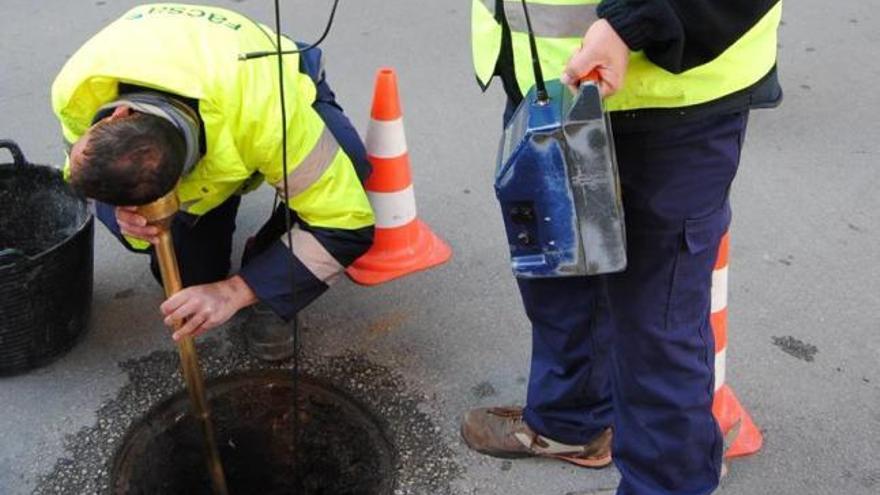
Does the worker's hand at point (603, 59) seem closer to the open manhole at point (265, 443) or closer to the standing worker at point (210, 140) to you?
the standing worker at point (210, 140)

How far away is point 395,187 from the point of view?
7.82ft

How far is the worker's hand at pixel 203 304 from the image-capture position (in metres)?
1.89

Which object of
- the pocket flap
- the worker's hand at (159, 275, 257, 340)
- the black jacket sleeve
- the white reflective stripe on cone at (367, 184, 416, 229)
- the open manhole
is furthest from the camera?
the white reflective stripe on cone at (367, 184, 416, 229)

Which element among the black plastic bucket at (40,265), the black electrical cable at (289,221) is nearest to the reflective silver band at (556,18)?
the black electrical cable at (289,221)

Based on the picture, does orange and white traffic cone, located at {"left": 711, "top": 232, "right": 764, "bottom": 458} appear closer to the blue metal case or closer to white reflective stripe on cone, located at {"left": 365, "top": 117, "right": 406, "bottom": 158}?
the blue metal case

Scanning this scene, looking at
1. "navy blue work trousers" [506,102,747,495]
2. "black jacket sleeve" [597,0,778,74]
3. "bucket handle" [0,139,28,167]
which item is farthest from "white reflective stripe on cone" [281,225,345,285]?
"black jacket sleeve" [597,0,778,74]

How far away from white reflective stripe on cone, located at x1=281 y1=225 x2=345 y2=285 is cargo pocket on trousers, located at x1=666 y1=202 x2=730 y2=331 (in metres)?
0.83

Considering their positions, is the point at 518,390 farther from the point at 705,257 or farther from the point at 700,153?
the point at 700,153

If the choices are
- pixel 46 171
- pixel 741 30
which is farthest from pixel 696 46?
pixel 46 171

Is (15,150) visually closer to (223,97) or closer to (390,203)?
(223,97)

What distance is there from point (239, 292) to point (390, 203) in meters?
0.54

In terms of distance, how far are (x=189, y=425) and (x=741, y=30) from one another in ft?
5.34

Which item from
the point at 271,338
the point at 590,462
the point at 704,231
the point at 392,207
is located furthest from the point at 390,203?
the point at 704,231

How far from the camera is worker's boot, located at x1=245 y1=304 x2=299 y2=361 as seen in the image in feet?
7.63
